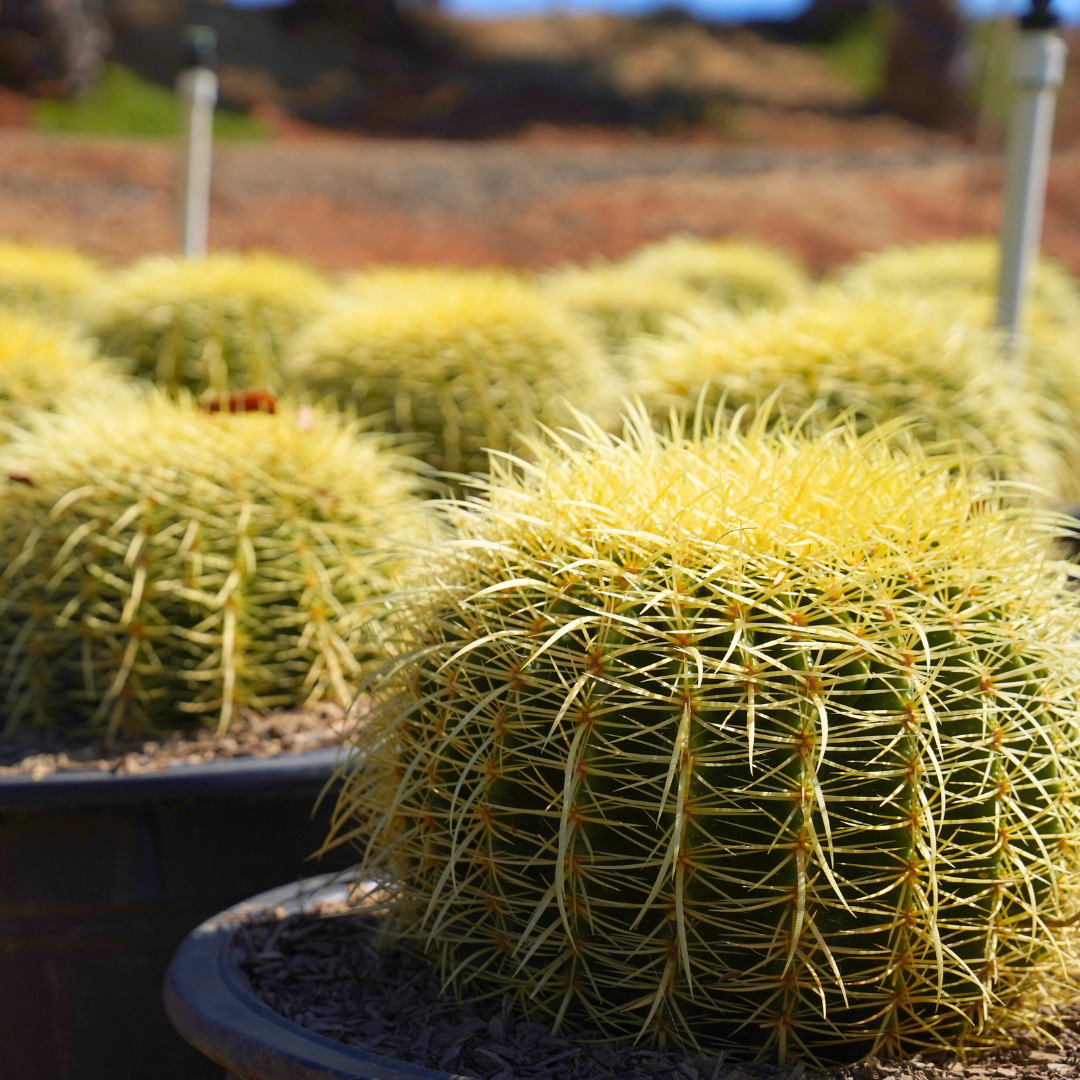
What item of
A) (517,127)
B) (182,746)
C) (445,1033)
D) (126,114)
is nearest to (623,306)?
(182,746)

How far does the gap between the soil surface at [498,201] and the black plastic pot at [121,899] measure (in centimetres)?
1393

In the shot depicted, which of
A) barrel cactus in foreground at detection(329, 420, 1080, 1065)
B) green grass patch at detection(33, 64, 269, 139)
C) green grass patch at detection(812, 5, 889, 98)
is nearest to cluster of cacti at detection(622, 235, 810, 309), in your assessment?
barrel cactus in foreground at detection(329, 420, 1080, 1065)

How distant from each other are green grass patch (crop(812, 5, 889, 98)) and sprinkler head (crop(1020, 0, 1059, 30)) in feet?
94.0

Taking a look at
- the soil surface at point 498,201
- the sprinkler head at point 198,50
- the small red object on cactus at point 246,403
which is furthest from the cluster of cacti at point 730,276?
the soil surface at point 498,201

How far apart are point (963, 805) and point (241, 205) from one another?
17.7m

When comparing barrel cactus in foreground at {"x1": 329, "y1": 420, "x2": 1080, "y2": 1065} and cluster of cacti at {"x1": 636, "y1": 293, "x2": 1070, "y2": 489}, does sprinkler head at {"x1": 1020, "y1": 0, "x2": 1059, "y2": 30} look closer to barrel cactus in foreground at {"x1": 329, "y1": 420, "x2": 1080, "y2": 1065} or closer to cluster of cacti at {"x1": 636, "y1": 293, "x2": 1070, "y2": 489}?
cluster of cacti at {"x1": 636, "y1": 293, "x2": 1070, "y2": 489}

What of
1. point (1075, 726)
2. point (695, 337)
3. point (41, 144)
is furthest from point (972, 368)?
point (41, 144)

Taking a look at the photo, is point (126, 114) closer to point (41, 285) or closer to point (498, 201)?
point (498, 201)

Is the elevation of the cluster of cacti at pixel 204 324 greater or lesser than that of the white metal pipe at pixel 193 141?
lesser

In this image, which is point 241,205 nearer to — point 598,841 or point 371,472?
point 371,472

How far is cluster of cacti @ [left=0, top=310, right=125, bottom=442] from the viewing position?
353 centimetres

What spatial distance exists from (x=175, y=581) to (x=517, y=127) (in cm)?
2676

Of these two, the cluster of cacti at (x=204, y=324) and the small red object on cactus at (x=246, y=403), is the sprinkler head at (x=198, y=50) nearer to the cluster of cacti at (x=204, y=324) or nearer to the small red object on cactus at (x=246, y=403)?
the cluster of cacti at (x=204, y=324)

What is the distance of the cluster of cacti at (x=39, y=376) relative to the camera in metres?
→ 3.53
